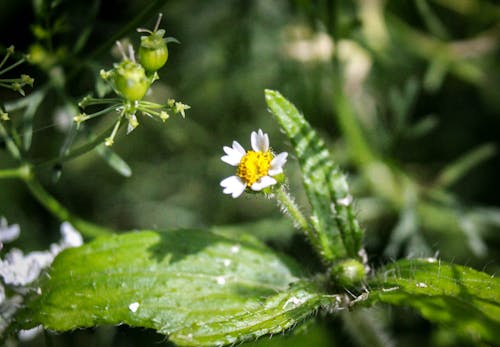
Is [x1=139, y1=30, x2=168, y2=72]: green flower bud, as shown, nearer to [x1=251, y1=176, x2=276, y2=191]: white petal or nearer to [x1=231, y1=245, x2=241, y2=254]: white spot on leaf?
[x1=251, y1=176, x2=276, y2=191]: white petal

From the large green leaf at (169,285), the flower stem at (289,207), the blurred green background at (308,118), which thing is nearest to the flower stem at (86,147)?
the large green leaf at (169,285)

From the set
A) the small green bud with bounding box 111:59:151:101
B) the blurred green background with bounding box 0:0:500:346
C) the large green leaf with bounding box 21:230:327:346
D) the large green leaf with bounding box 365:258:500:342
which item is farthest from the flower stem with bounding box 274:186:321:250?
the blurred green background with bounding box 0:0:500:346

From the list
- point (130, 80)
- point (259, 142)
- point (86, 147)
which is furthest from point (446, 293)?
point (86, 147)

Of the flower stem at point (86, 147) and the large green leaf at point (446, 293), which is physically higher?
the flower stem at point (86, 147)

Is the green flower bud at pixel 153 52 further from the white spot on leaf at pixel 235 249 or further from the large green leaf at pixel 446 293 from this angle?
the large green leaf at pixel 446 293

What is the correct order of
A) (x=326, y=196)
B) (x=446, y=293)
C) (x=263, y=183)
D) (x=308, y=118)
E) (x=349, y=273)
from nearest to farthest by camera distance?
(x=446, y=293) < (x=263, y=183) < (x=349, y=273) < (x=326, y=196) < (x=308, y=118)

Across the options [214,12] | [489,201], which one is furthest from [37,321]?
[489,201]

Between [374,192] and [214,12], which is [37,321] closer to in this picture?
[374,192]

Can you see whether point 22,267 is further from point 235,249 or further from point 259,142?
point 259,142
